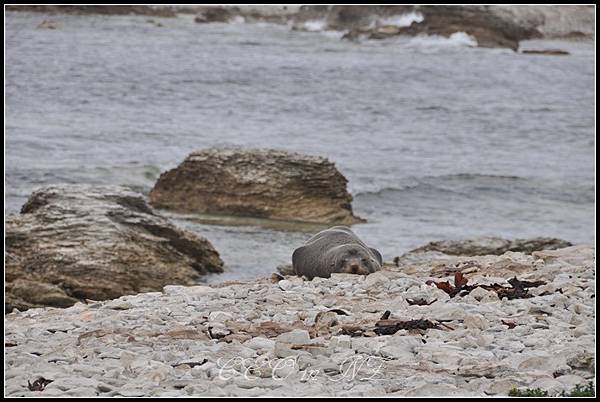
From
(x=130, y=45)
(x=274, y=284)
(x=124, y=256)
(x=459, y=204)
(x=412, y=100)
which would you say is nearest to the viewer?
(x=274, y=284)

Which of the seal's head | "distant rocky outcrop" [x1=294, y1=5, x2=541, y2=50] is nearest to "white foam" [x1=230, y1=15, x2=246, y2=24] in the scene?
"distant rocky outcrop" [x1=294, y1=5, x2=541, y2=50]

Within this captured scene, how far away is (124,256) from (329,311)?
4.26m

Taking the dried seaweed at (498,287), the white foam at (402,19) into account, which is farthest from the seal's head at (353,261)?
the white foam at (402,19)

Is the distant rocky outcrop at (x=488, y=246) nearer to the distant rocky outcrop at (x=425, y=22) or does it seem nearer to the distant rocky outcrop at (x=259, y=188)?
the distant rocky outcrop at (x=259, y=188)

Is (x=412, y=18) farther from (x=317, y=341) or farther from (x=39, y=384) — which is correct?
(x=39, y=384)

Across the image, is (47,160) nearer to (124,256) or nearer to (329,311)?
(124,256)

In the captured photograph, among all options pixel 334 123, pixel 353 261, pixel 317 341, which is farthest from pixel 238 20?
pixel 317 341

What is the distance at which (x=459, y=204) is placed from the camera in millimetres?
18484

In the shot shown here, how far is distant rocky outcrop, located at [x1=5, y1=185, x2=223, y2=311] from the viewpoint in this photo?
34.4ft

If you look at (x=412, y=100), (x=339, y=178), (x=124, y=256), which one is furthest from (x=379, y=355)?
(x=412, y=100)

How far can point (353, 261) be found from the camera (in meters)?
9.34

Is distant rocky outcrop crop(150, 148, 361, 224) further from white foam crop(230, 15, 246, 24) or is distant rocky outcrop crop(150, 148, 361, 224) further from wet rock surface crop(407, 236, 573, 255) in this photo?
white foam crop(230, 15, 246, 24)

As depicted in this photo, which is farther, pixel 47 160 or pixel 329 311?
pixel 47 160

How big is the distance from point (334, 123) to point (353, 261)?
17685 mm
